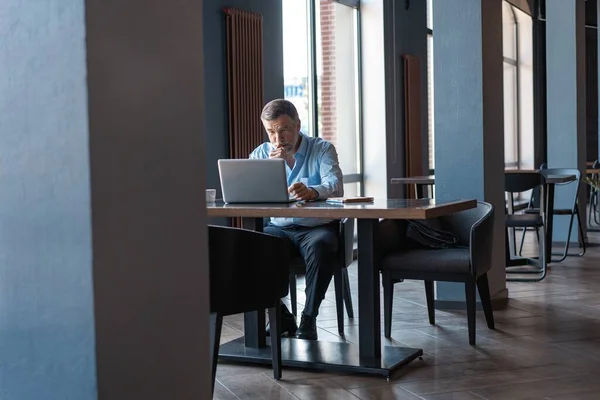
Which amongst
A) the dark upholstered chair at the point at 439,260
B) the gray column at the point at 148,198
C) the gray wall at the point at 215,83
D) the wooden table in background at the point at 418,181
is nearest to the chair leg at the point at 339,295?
the dark upholstered chair at the point at 439,260

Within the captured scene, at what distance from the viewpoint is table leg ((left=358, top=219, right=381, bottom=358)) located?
399 cm

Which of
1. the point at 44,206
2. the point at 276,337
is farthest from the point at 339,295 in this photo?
the point at 44,206

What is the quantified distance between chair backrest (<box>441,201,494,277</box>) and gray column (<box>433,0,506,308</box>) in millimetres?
682

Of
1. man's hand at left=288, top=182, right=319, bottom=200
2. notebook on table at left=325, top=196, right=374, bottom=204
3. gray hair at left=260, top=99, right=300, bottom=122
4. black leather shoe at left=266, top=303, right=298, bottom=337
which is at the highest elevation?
gray hair at left=260, top=99, right=300, bottom=122

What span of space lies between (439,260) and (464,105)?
5.04ft

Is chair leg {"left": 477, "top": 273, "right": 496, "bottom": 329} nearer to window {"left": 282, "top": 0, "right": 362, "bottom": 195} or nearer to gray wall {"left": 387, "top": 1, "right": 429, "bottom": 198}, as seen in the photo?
window {"left": 282, "top": 0, "right": 362, "bottom": 195}

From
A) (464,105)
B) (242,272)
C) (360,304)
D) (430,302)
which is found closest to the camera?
(242,272)

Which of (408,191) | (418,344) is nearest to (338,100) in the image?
(408,191)

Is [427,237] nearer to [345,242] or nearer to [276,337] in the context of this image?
[345,242]

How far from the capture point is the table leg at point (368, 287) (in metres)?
3.99


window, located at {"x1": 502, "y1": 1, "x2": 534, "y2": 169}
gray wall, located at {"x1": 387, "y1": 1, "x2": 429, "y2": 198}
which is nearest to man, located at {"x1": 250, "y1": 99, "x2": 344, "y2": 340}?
gray wall, located at {"x1": 387, "y1": 1, "x2": 429, "y2": 198}

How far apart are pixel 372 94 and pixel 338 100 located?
0.40 meters

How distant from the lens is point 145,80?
1982mm

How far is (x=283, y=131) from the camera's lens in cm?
468
